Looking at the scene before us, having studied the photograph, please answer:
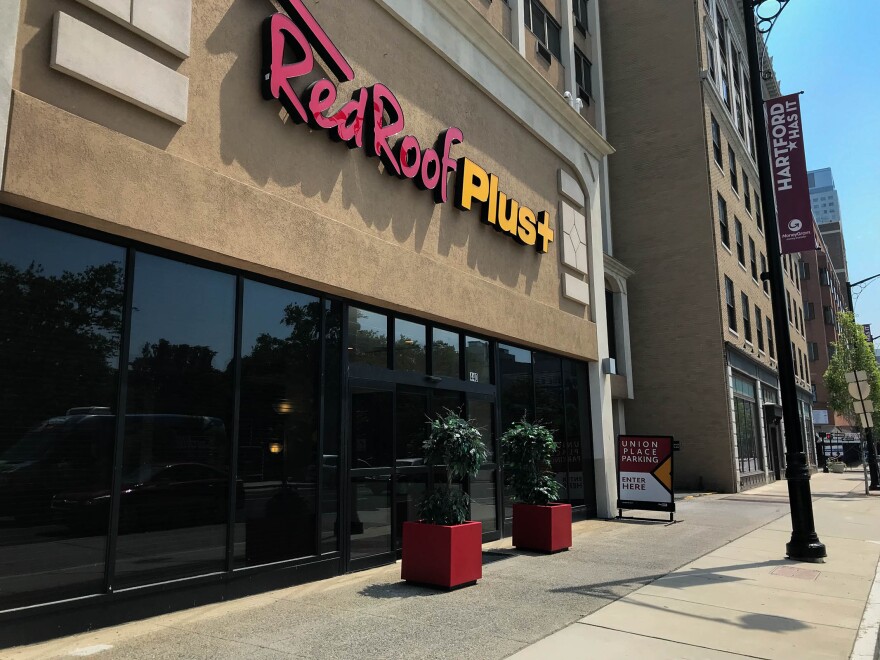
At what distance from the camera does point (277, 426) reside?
27.8 feet

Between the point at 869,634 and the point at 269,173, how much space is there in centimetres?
825

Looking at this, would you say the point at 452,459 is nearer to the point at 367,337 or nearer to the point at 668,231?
the point at 367,337

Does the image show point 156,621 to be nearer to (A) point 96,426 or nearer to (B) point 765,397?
(A) point 96,426

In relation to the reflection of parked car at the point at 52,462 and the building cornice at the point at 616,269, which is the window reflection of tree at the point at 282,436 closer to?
the reflection of parked car at the point at 52,462

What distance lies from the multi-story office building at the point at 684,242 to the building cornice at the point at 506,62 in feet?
29.0

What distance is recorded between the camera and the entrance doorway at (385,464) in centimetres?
961

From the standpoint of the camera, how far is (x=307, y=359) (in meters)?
9.10

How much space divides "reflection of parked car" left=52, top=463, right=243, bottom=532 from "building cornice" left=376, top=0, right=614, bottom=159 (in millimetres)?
7707

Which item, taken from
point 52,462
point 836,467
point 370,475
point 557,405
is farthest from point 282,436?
point 836,467

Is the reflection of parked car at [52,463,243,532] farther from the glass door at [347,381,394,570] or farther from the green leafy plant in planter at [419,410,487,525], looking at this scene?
the green leafy plant in planter at [419,410,487,525]

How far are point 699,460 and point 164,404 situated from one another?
2108 cm

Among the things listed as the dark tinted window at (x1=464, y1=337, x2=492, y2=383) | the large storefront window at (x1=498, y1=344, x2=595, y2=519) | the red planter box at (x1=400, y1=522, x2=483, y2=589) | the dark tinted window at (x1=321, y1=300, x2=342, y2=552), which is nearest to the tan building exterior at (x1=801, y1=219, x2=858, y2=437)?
the large storefront window at (x1=498, y1=344, x2=595, y2=519)

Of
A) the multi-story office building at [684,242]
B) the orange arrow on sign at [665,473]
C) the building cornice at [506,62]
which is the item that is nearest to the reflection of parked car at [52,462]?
the building cornice at [506,62]

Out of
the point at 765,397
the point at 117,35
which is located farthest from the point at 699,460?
the point at 117,35
